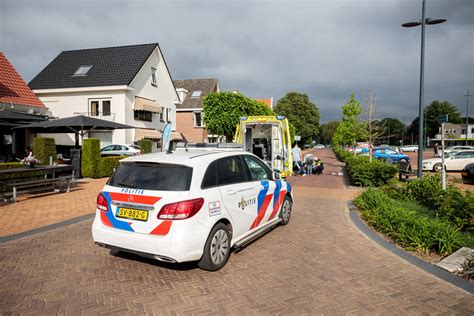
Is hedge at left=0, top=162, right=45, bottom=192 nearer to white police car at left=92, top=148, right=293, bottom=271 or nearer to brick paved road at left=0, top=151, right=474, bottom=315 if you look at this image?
brick paved road at left=0, top=151, right=474, bottom=315

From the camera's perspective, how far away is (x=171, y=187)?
3.92 m

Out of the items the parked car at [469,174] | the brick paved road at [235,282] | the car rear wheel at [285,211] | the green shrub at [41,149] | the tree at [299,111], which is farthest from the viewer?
the tree at [299,111]

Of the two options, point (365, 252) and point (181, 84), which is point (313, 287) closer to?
point (365, 252)

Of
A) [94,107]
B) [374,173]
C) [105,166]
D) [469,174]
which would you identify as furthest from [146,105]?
[469,174]

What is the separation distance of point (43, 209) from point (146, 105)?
58.6 ft

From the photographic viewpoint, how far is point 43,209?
7988 mm

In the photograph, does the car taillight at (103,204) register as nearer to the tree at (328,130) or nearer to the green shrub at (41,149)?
the green shrub at (41,149)

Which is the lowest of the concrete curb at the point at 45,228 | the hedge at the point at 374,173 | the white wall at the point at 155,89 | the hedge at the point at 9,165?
the concrete curb at the point at 45,228

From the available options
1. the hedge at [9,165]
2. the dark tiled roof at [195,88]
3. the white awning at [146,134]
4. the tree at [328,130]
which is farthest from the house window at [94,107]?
the tree at [328,130]

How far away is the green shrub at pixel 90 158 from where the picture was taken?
14.2m

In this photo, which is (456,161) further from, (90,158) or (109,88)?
(109,88)

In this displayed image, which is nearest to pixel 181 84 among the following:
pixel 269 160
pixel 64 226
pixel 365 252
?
pixel 269 160

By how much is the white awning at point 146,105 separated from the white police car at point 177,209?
20.9 m

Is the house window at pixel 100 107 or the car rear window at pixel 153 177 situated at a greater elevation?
the house window at pixel 100 107
